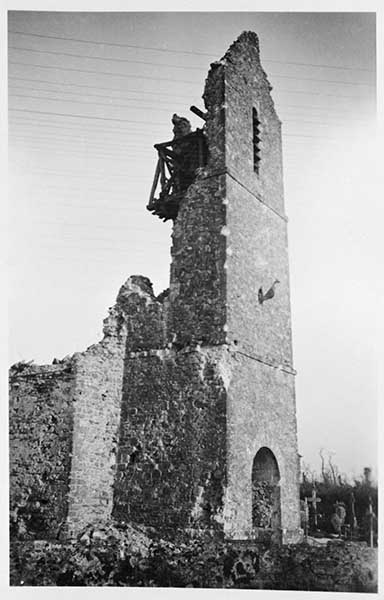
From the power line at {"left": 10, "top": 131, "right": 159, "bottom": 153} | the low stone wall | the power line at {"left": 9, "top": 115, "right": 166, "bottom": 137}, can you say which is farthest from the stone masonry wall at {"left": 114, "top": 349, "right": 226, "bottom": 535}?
the power line at {"left": 9, "top": 115, "right": 166, "bottom": 137}

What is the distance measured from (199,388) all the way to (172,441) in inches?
40.3

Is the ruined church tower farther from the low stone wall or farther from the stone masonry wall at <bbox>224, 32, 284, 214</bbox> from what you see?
the low stone wall

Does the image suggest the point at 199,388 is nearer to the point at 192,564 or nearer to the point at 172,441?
the point at 172,441

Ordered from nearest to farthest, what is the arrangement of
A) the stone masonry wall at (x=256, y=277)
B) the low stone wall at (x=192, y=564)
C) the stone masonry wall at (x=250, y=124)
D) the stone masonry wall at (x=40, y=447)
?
the low stone wall at (x=192, y=564)
the stone masonry wall at (x=40, y=447)
the stone masonry wall at (x=256, y=277)
the stone masonry wall at (x=250, y=124)

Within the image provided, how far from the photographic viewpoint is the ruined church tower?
11.4m

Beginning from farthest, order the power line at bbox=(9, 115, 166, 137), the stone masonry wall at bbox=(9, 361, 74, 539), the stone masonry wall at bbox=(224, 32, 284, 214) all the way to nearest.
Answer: the stone masonry wall at bbox=(224, 32, 284, 214) < the power line at bbox=(9, 115, 166, 137) < the stone masonry wall at bbox=(9, 361, 74, 539)

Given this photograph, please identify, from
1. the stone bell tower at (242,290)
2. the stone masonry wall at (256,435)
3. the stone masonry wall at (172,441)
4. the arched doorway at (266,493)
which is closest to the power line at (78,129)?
the stone bell tower at (242,290)

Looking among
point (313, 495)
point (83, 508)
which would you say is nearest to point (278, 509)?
point (313, 495)

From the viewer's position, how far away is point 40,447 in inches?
471

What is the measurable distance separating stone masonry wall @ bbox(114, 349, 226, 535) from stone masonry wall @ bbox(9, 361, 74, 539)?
1.06 m

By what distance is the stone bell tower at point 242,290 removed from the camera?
11.7 metres

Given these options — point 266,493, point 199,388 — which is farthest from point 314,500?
point 199,388

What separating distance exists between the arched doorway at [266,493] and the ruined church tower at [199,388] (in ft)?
0.06

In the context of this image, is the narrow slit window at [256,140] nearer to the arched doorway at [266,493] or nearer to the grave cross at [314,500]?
the arched doorway at [266,493]
